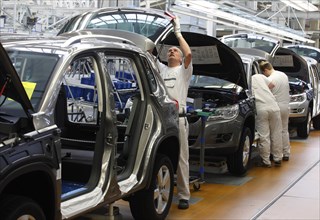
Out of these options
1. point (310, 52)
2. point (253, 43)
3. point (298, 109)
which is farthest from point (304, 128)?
point (310, 52)

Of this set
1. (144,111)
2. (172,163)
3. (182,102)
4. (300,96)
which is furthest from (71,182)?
(300,96)

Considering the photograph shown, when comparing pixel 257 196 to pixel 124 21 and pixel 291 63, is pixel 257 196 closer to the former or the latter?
pixel 124 21

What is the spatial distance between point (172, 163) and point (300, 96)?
8.50m

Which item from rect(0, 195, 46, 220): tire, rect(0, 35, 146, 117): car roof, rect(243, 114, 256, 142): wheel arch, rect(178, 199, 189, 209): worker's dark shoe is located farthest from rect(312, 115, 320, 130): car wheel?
rect(0, 195, 46, 220): tire

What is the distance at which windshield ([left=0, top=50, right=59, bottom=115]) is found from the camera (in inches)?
145

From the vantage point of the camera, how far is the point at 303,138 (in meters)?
14.4

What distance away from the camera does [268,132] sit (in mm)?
9672

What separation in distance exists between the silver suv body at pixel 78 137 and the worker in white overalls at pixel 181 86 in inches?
16.0

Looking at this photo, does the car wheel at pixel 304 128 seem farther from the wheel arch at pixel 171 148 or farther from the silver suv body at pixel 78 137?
the wheel arch at pixel 171 148

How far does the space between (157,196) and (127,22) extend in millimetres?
Answer: 2908

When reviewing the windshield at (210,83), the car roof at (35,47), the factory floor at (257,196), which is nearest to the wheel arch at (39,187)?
the car roof at (35,47)

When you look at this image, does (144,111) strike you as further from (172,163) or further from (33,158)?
(33,158)

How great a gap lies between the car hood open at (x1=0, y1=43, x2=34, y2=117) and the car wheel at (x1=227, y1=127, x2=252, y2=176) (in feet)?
18.0

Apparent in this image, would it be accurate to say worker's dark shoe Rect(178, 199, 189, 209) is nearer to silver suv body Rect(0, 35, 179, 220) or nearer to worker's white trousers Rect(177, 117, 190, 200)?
worker's white trousers Rect(177, 117, 190, 200)
